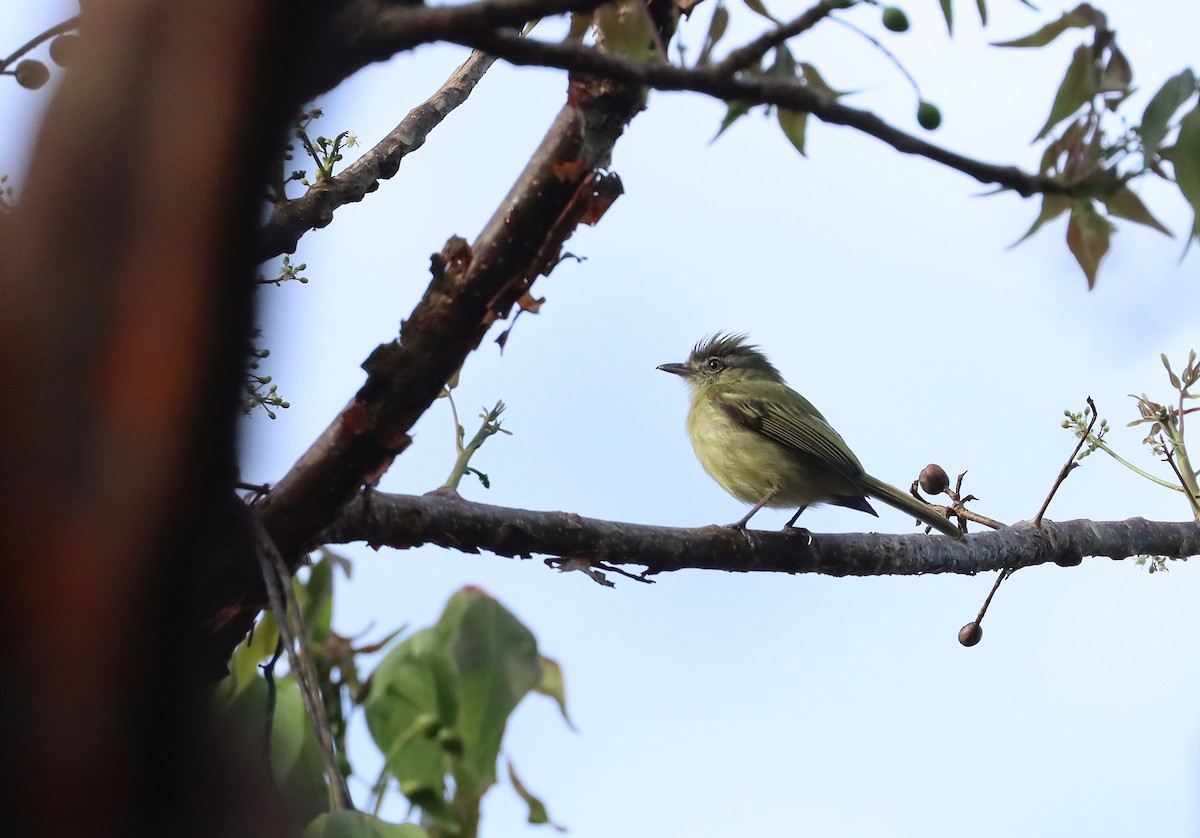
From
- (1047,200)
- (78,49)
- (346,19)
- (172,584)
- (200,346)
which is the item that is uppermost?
(1047,200)

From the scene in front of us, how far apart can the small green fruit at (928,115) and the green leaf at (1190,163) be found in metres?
0.51

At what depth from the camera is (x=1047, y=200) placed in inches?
77.2

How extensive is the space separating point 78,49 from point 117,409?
37 centimetres

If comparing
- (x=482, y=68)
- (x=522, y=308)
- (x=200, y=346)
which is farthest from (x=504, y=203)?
(x=482, y=68)

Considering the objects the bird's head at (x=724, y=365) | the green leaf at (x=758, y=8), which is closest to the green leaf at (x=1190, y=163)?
the green leaf at (x=758, y=8)

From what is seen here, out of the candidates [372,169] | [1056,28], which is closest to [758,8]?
[1056,28]

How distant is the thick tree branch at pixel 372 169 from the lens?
3658 millimetres

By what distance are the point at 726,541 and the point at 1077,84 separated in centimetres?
212

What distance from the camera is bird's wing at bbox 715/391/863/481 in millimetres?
6824

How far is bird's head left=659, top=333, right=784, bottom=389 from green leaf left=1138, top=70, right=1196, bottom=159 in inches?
246

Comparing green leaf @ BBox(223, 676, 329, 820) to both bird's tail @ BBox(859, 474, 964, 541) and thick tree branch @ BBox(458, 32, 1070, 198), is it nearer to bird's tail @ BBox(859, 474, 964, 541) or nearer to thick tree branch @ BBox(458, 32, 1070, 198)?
thick tree branch @ BBox(458, 32, 1070, 198)

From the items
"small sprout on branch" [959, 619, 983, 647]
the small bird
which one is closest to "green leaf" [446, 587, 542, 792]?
"small sprout on branch" [959, 619, 983, 647]

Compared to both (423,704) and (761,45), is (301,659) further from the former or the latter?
(761,45)

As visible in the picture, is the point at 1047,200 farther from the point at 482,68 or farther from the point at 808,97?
the point at 482,68
